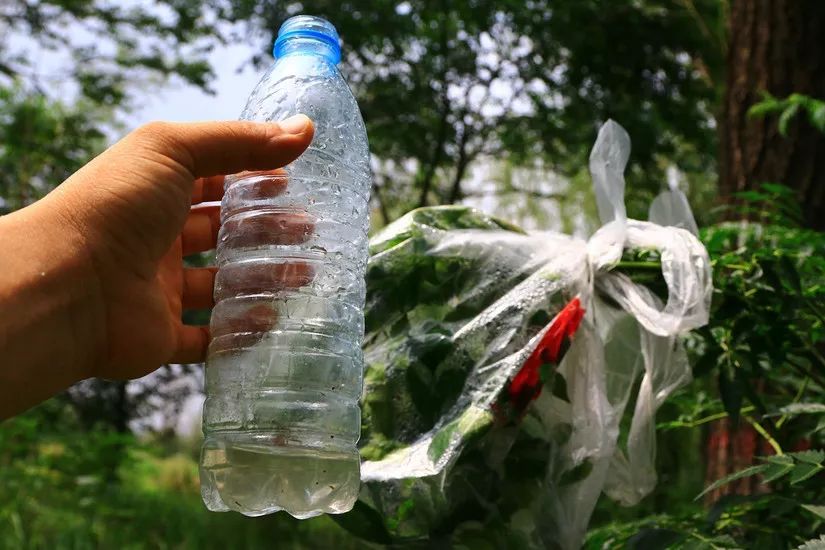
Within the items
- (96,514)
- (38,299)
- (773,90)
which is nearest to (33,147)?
(96,514)

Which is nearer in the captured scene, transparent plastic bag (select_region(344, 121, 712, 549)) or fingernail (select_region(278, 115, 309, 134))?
fingernail (select_region(278, 115, 309, 134))

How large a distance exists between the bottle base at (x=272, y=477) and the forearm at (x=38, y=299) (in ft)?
0.95

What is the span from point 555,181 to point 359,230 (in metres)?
5.99

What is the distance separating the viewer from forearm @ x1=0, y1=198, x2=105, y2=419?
125 cm

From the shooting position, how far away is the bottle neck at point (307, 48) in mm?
1505

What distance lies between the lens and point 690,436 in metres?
6.84

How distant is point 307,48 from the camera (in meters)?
1.54

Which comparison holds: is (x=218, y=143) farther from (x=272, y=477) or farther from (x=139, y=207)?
→ (x=272, y=477)

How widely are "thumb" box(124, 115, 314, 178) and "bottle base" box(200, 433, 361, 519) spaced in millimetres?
439

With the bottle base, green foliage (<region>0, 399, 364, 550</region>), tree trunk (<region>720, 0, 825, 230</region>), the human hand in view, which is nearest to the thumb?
the human hand

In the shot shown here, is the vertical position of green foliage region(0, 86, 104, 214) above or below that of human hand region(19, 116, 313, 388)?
above

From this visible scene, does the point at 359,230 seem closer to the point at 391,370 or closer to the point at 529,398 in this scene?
the point at 391,370

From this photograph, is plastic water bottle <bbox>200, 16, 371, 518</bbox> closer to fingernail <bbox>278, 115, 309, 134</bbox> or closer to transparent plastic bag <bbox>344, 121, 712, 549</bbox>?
transparent plastic bag <bbox>344, 121, 712, 549</bbox>

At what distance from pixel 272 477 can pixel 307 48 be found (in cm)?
76
